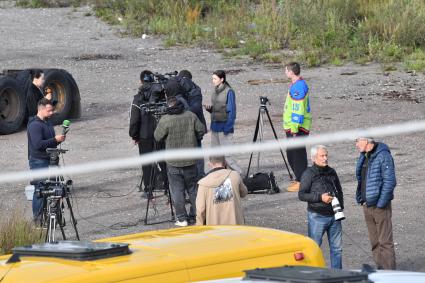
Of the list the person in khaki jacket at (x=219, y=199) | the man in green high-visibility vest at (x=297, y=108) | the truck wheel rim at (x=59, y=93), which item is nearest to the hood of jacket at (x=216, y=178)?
the person in khaki jacket at (x=219, y=199)

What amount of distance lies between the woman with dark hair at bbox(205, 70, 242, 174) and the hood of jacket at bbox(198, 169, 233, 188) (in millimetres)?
4636

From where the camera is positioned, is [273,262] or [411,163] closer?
[273,262]

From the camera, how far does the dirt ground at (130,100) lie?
1495 cm

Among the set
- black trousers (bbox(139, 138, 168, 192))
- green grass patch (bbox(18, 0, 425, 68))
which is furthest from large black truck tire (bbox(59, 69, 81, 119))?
green grass patch (bbox(18, 0, 425, 68))

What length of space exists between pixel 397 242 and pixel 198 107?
4.01 metres

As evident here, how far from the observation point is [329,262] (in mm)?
12484

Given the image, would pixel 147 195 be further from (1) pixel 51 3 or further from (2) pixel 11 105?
(1) pixel 51 3

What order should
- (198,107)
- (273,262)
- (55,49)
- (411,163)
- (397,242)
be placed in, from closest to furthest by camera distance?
(273,262) → (397,242) → (198,107) → (411,163) → (55,49)

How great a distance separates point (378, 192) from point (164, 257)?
201 inches

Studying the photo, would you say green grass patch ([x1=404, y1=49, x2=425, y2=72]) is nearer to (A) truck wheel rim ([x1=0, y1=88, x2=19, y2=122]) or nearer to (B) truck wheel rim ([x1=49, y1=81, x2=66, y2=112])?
(B) truck wheel rim ([x1=49, y1=81, x2=66, y2=112])

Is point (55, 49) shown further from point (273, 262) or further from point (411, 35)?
point (273, 262)

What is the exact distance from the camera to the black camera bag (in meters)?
16.3

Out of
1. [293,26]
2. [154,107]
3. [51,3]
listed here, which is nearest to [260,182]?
[154,107]

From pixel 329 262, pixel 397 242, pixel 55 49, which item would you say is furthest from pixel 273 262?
pixel 55 49
